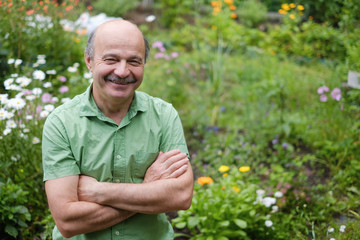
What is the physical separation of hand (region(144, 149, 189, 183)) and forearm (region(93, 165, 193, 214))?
48 mm

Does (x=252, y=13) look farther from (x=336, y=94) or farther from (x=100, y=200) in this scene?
(x=100, y=200)

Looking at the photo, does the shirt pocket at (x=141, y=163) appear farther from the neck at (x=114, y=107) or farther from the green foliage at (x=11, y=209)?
the green foliage at (x=11, y=209)

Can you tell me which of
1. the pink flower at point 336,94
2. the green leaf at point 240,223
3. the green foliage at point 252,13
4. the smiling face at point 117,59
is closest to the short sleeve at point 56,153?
the smiling face at point 117,59

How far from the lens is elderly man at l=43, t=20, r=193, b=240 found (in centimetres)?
168

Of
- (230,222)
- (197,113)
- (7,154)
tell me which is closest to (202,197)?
(230,222)

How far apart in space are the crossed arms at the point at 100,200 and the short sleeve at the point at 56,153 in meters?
0.03

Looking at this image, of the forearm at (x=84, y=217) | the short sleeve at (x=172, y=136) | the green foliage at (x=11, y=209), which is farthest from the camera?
the green foliage at (x=11, y=209)

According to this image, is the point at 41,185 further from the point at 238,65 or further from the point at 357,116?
the point at 238,65

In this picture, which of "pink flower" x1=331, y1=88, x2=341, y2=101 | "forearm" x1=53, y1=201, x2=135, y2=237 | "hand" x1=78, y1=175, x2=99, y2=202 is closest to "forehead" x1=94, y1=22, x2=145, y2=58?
"hand" x1=78, y1=175, x2=99, y2=202

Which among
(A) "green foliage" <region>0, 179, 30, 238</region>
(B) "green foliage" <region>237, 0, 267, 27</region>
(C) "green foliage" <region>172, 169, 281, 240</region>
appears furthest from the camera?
(B) "green foliage" <region>237, 0, 267, 27</region>

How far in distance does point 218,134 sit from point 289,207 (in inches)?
56.4

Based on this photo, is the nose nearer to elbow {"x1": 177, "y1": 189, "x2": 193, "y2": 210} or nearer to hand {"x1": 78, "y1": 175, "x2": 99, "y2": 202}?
hand {"x1": 78, "y1": 175, "x2": 99, "y2": 202}

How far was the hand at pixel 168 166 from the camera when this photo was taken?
1812 millimetres

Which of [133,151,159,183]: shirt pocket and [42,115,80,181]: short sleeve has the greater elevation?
[42,115,80,181]: short sleeve
